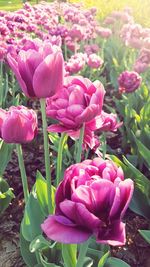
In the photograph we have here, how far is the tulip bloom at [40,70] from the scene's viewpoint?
1.09m

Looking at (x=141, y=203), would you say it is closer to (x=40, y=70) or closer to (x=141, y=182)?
(x=141, y=182)

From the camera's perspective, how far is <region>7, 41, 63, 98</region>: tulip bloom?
1.09 metres

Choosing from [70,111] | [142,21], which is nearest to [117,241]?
[70,111]

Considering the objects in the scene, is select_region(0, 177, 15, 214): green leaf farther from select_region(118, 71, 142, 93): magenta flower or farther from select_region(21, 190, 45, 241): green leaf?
select_region(118, 71, 142, 93): magenta flower

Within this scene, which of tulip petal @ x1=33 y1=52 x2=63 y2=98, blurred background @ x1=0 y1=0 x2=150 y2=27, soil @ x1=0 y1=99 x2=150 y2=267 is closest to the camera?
tulip petal @ x1=33 y1=52 x2=63 y2=98

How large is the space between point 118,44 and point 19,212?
3.33 m

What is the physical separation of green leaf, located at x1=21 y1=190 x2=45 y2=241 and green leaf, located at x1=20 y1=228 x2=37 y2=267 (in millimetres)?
154

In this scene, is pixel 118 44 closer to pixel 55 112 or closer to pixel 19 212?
pixel 19 212

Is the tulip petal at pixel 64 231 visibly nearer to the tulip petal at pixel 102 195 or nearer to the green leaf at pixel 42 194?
the tulip petal at pixel 102 195

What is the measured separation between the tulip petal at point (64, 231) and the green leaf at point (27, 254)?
2.66 feet

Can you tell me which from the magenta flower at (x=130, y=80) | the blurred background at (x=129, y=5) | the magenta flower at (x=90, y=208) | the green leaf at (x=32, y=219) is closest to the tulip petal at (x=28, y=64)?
the magenta flower at (x=90, y=208)

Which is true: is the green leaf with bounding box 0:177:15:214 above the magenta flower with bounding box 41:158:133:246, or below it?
below

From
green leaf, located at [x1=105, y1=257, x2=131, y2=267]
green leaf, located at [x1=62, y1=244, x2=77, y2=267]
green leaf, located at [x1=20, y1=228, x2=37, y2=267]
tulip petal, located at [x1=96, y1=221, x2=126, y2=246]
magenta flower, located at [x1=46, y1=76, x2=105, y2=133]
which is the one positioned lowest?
green leaf, located at [x1=20, y1=228, x2=37, y2=267]

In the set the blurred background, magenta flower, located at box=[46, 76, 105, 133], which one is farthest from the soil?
the blurred background
